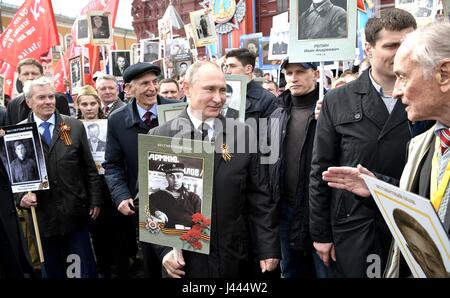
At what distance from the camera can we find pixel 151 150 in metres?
2.29

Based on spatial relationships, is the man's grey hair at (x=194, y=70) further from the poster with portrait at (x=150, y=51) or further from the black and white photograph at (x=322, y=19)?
the poster with portrait at (x=150, y=51)

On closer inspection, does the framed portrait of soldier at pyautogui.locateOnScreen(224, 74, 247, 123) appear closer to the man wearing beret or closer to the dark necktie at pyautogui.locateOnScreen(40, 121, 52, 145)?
the dark necktie at pyautogui.locateOnScreen(40, 121, 52, 145)

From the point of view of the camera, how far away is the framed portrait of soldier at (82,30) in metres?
9.37

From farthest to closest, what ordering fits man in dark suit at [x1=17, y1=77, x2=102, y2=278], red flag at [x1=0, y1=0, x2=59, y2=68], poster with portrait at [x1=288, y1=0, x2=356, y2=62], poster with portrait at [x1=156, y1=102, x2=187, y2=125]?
1. red flag at [x1=0, y1=0, x2=59, y2=68]
2. man in dark suit at [x1=17, y1=77, x2=102, y2=278]
3. poster with portrait at [x1=156, y1=102, x2=187, y2=125]
4. poster with portrait at [x1=288, y1=0, x2=356, y2=62]

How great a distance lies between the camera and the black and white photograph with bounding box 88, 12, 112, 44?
28.6 ft

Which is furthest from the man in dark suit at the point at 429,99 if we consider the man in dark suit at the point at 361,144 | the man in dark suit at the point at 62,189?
the man in dark suit at the point at 62,189

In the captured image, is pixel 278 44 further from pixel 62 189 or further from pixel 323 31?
pixel 62 189

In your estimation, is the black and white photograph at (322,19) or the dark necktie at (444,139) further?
the black and white photograph at (322,19)

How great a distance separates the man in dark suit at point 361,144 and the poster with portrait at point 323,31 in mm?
306

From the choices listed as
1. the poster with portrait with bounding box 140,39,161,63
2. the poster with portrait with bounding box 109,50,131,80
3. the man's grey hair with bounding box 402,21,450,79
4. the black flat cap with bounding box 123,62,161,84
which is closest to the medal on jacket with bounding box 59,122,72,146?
the black flat cap with bounding box 123,62,161,84

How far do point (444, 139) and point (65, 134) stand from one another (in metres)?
3.15

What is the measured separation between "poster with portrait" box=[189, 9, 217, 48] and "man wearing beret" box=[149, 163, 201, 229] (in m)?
6.75

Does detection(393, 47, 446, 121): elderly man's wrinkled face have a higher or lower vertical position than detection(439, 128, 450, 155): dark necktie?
higher
